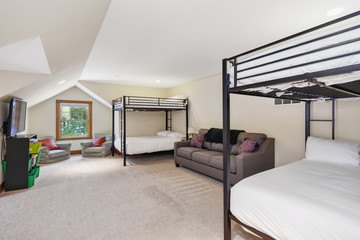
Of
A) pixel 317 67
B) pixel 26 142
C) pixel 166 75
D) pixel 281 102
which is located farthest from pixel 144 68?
pixel 317 67

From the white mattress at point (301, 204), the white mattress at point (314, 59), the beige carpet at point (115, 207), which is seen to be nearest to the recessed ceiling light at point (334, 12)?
the white mattress at point (314, 59)

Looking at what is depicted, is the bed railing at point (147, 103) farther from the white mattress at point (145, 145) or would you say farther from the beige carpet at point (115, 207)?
the beige carpet at point (115, 207)

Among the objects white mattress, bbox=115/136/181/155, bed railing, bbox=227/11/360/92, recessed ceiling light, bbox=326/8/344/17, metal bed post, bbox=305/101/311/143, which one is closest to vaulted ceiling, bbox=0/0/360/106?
recessed ceiling light, bbox=326/8/344/17

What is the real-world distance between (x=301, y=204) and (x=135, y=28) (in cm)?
266

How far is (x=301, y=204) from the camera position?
131 centimetres

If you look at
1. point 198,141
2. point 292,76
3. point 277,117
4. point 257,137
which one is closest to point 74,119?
point 198,141

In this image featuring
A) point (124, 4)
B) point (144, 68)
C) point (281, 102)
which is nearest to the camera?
point (124, 4)

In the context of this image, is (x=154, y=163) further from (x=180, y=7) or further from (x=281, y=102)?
(x=180, y=7)

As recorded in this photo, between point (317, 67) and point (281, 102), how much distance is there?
2.63 meters

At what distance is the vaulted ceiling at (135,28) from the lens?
168 cm

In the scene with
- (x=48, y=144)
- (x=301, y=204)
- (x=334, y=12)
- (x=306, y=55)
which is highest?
(x=334, y=12)

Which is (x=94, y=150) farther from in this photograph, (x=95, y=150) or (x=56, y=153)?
(x=56, y=153)

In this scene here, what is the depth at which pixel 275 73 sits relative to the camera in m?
1.41

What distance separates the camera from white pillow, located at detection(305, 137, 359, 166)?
A: 2.36 meters
